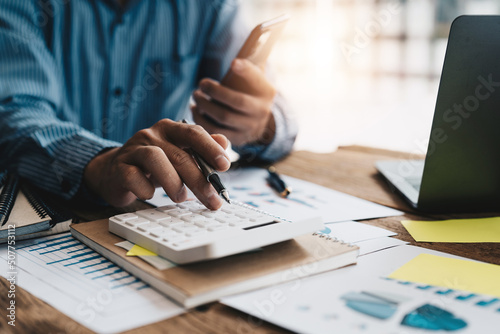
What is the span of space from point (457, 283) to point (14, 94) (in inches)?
35.3

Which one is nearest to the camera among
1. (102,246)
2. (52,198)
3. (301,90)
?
(102,246)

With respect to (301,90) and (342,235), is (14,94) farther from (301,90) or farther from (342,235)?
(301,90)

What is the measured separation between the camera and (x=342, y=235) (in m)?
0.65

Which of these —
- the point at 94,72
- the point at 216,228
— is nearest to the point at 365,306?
the point at 216,228

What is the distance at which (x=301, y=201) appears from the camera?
2.71 ft

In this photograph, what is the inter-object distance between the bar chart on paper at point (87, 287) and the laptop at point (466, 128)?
47 centimetres

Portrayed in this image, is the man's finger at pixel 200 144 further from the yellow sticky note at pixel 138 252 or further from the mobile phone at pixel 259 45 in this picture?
the mobile phone at pixel 259 45

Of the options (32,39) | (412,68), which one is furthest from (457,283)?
(412,68)

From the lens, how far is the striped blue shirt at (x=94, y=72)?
2.95 ft

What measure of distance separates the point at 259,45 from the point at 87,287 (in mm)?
621

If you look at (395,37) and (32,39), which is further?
(395,37)

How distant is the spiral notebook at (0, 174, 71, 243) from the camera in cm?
62

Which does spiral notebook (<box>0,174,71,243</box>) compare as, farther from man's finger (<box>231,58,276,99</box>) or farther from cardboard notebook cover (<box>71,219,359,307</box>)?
man's finger (<box>231,58,276,99</box>)

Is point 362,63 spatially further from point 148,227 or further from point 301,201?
point 148,227
